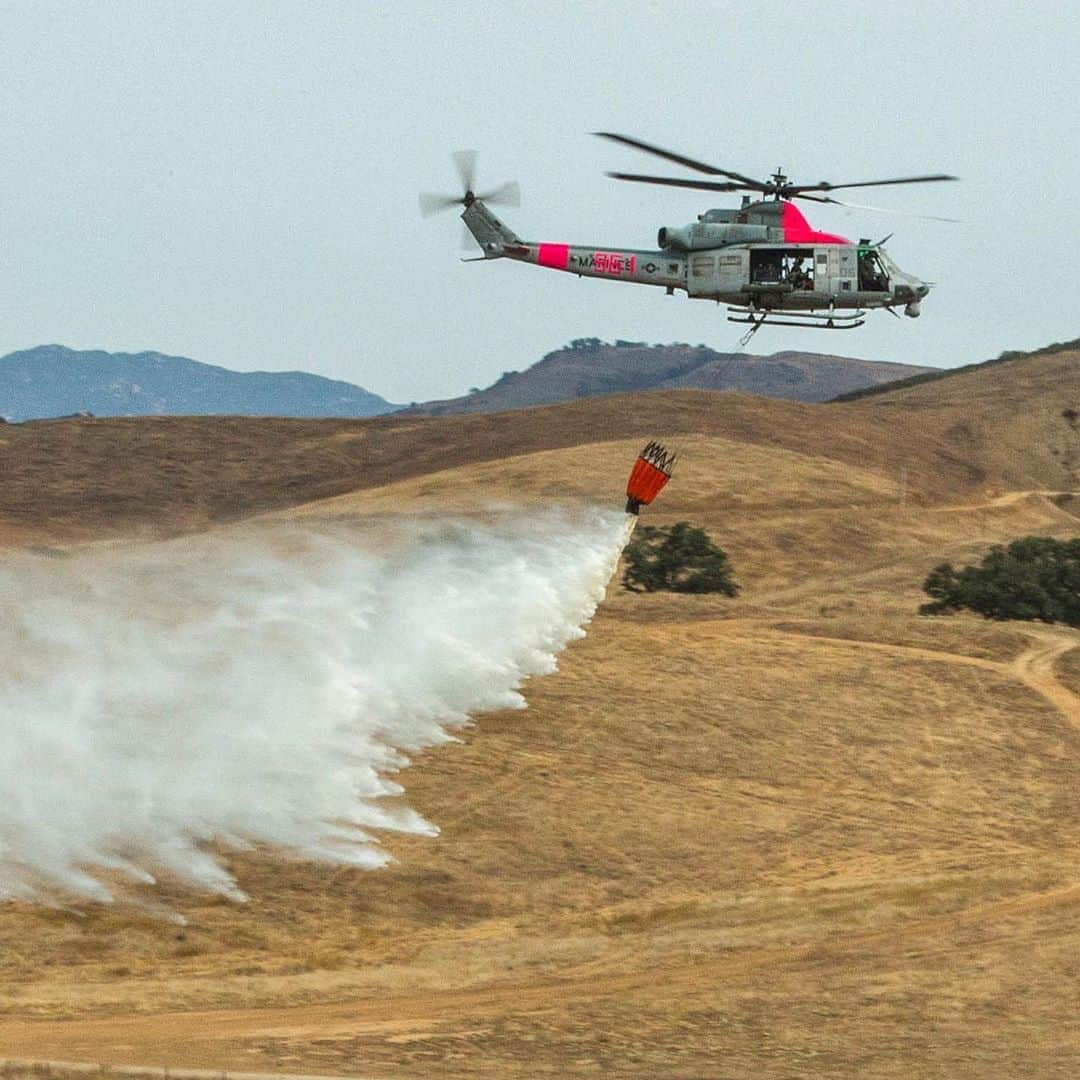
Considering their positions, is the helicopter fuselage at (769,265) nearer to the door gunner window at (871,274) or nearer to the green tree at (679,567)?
the door gunner window at (871,274)

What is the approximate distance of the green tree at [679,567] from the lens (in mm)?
56875

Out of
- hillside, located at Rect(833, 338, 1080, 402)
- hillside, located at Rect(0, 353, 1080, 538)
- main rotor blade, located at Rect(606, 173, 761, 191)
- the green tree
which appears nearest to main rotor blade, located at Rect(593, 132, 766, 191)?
main rotor blade, located at Rect(606, 173, 761, 191)

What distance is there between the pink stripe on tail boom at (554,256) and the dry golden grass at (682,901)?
8.56 metres

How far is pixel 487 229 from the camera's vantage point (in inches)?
1566

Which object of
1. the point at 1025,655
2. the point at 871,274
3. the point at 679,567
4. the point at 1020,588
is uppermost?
the point at 871,274

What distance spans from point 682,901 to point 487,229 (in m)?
18.8

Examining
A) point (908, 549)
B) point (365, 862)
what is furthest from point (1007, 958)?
point (908, 549)

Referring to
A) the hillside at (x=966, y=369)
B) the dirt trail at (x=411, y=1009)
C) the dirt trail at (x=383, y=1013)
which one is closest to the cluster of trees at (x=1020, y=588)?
the dirt trail at (x=411, y=1009)

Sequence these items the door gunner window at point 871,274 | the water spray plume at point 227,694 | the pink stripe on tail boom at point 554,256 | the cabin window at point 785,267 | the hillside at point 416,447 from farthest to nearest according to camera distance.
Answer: the hillside at point 416,447, the pink stripe on tail boom at point 554,256, the door gunner window at point 871,274, the cabin window at point 785,267, the water spray plume at point 227,694

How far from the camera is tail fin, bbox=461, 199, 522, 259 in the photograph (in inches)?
1561

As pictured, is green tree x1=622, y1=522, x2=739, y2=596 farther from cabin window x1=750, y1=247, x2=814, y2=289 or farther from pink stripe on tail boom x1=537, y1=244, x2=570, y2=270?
cabin window x1=750, y1=247, x2=814, y2=289

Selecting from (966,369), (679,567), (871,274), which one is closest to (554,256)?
(871,274)

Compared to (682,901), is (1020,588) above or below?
above

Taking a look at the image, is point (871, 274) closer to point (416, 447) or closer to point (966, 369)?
point (416, 447)
